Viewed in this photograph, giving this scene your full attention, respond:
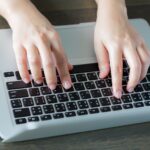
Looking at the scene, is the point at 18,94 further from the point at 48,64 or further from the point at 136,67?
the point at 136,67

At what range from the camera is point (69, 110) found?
0.54 metres

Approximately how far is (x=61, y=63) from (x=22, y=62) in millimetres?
62

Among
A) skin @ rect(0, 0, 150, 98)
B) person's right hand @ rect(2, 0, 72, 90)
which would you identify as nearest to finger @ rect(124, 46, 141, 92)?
skin @ rect(0, 0, 150, 98)

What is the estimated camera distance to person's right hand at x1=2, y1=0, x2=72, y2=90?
0.56 m

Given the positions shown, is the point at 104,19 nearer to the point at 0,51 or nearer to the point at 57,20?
the point at 57,20

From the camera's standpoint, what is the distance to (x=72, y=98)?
56 centimetres

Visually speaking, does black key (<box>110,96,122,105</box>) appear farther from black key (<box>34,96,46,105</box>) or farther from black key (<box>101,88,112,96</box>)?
black key (<box>34,96,46,105</box>)

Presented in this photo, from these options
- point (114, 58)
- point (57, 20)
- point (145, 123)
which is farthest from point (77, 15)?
point (145, 123)

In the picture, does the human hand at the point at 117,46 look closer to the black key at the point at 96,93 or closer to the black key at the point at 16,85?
the black key at the point at 96,93

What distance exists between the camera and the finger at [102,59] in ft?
1.99

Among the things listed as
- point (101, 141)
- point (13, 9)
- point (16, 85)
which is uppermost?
point (13, 9)

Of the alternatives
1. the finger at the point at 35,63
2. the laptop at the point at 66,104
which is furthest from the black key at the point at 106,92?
the finger at the point at 35,63

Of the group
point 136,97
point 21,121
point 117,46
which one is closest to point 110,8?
point 117,46

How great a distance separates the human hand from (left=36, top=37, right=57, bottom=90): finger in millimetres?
89
